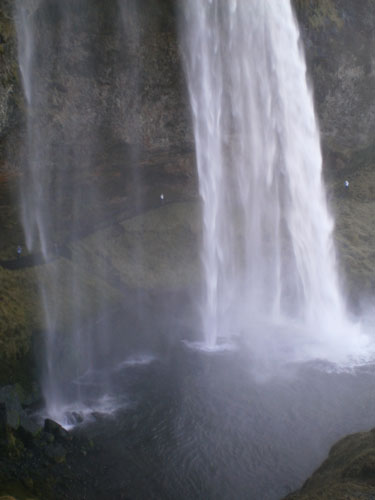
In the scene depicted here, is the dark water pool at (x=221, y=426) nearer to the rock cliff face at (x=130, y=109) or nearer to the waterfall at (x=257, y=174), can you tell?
the waterfall at (x=257, y=174)

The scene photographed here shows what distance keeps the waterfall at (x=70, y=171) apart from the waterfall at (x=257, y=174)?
3062mm

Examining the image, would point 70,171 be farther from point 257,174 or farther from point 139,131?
point 257,174

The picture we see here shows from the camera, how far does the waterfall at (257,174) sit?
54.1 ft

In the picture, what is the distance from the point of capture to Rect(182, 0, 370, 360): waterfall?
54.1ft

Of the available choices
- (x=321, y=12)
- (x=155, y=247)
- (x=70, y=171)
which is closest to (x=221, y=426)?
(x=70, y=171)

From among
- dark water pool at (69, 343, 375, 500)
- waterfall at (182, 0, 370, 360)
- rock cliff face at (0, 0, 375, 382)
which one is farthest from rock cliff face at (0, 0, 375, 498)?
dark water pool at (69, 343, 375, 500)

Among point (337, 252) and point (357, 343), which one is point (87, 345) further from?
point (337, 252)

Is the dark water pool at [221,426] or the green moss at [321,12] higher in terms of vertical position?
the green moss at [321,12]

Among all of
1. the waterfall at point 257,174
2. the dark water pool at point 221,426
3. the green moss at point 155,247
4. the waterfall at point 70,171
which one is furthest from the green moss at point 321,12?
the dark water pool at point 221,426

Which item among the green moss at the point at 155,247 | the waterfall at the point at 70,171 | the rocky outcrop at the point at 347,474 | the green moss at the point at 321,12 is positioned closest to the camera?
the rocky outcrop at the point at 347,474

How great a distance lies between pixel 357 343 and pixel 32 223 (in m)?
11.6

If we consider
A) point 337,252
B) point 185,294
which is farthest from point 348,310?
point 185,294

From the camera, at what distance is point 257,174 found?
63.2ft

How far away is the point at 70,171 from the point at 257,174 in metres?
7.43
